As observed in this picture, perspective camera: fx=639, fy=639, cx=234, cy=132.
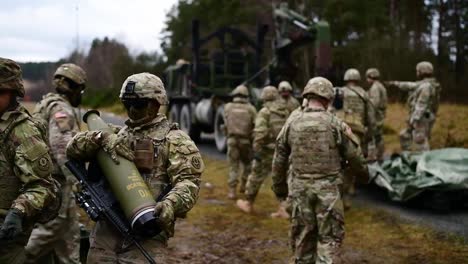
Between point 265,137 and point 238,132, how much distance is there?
1.08m

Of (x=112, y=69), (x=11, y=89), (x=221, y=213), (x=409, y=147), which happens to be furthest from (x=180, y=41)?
(x=11, y=89)

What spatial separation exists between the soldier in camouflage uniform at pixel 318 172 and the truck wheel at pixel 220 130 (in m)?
8.96

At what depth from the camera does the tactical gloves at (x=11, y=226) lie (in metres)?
3.27

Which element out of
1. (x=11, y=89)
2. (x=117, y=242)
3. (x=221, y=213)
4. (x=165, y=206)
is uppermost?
(x=11, y=89)

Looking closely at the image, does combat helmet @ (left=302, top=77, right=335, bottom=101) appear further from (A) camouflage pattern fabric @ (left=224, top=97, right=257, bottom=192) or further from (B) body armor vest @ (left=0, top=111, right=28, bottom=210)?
(A) camouflage pattern fabric @ (left=224, top=97, right=257, bottom=192)

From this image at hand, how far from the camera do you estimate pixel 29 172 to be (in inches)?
138

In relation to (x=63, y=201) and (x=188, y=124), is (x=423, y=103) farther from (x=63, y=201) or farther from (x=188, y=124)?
(x=188, y=124)

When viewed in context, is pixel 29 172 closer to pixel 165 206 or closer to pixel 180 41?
pixel 165 206

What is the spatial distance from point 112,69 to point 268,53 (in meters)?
6.34

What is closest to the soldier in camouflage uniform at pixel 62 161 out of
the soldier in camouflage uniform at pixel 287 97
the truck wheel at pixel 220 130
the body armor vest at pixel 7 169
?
the body armor vest at pixel 7 169

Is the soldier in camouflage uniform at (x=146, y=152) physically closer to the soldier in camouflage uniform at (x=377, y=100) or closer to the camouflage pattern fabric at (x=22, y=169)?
the camouflage pattern fabric at (x=22, y=169)

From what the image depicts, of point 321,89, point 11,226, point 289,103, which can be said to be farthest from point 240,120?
point 11,226

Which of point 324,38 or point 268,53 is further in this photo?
point 268,53

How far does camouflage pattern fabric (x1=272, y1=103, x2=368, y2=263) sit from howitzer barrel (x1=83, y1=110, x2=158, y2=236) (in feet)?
7.16
